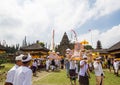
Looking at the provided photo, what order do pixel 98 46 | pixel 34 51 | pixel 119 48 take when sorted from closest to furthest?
1. pixel 119 48
2. pixel 34 51
3. pixel 98 46

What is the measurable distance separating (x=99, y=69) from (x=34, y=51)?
34374 mm

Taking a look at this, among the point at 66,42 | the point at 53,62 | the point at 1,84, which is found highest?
the point at 66,42

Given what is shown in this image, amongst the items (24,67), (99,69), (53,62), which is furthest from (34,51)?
(24,67)

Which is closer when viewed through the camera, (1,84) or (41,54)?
(1,84)

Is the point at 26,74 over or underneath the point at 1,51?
underneath

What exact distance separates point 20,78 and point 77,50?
565 inches

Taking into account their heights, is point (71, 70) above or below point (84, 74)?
above

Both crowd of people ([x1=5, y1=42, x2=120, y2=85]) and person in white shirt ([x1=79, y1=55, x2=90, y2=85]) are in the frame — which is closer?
crowd of people ([x1=5, y1=42, x2=120, y2=85])

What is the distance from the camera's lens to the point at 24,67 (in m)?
5.58

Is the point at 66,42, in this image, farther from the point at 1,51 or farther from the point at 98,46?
the point at 1,51

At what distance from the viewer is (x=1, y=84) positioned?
16.5 metres

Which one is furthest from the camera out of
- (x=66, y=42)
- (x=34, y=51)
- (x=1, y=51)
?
(x=66, y=42)

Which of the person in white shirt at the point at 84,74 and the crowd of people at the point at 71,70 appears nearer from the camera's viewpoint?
the crowd of people at the point at 71,70

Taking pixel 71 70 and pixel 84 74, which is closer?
pixel 84 74
